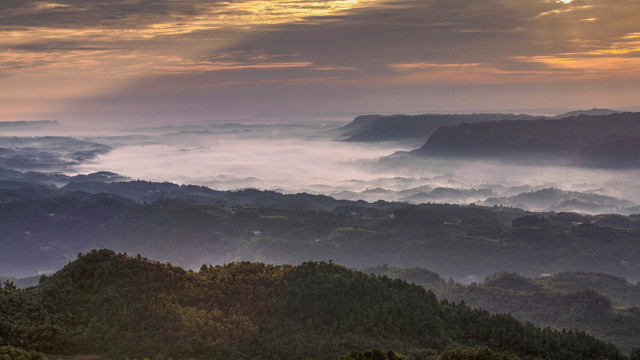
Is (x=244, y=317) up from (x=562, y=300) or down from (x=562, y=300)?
up

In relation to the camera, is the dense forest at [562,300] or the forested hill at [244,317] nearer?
the forested hill at [244,317]

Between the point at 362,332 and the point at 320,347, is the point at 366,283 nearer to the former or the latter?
the point at 362,332

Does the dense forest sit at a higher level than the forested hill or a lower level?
lower

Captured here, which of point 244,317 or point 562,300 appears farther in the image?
point 562,300

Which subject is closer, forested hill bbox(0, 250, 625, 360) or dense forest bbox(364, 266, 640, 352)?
forested hill bbox(0, 250, 625, 360)

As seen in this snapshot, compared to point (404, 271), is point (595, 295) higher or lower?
higher

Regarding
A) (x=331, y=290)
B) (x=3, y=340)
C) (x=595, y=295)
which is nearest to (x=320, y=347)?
(x=331, y=290)

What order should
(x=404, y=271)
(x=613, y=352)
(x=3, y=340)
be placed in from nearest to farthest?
(x=3, y=340)
(x=613, y=352)
(x=404, y=271)

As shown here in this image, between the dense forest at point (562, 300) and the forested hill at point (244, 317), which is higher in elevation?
the forested hill at point (244, 317)
